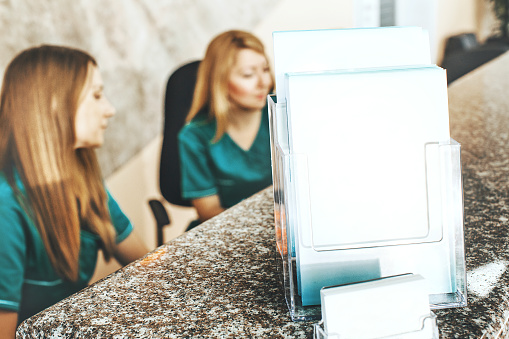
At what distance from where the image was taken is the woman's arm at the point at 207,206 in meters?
2.53

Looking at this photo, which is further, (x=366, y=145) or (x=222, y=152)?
(x=222, y=152)

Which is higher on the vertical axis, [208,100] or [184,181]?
[208,100]

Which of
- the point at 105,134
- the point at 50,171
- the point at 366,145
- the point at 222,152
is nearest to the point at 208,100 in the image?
the point at 222,152

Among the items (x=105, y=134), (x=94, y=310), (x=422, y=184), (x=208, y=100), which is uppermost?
(x=208, y=100)

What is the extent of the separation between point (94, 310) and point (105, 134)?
148cm

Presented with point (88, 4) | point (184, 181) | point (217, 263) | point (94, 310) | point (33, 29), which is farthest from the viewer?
point (184, 181)

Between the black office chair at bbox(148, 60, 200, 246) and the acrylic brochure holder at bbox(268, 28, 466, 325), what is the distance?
182 centimetres

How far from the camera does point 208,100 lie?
101 inches

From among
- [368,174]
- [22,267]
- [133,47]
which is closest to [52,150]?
[22,267]

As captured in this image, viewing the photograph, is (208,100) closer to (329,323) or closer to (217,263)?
(217,263)

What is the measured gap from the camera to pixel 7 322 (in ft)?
5.82

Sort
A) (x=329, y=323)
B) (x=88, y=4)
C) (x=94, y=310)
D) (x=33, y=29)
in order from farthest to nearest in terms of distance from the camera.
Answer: (x=88, y=4) → (x=33, y=29) → (x=94, y=310) → (x=329, y=323)

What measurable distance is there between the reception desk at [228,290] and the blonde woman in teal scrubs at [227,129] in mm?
1486

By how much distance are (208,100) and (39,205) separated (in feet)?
3.38
